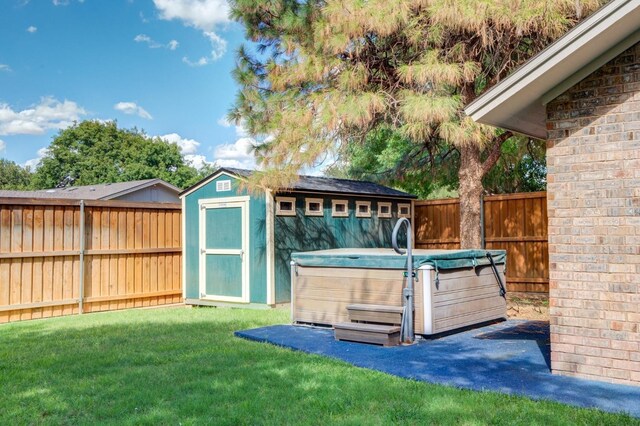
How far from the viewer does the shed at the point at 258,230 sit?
8.73 m

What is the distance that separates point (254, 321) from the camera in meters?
7.38

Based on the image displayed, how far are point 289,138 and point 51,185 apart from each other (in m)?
34.8

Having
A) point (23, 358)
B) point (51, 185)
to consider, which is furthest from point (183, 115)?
point (23, 358)

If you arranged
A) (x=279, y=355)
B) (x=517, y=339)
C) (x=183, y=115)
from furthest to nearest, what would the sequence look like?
(x=183, y=115)
(x=517, y=339)
(x=279, y=355)

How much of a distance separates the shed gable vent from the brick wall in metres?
6.00

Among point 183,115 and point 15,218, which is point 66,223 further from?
point 183,115

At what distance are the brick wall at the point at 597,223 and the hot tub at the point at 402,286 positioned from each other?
1741 mm

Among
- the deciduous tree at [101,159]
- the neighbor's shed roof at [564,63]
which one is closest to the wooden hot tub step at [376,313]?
the neighbor's shed roof at [564,63]

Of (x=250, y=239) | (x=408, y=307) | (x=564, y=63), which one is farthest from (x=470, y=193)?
(x=564, y=63)

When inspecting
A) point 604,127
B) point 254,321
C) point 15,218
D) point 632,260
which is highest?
point 604,127

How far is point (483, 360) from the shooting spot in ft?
15.7

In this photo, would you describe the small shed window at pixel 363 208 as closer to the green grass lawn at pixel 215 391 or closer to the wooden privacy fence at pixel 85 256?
the wooden privacy fence at pixel 85 256

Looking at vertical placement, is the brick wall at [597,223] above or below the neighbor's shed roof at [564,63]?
below

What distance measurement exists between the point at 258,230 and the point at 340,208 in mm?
1784
